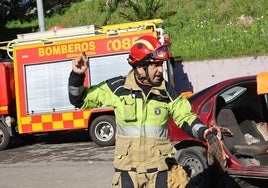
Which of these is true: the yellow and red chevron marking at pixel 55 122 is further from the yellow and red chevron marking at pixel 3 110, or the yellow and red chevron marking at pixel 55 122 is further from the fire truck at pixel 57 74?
the yellow and red chevron marking at pixel 3 110

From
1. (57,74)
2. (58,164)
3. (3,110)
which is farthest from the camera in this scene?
(3,110)

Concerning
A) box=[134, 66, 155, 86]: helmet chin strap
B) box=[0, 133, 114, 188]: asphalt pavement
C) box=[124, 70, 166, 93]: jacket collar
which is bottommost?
box=[0, 133, 114, 188]: asphalt pavement

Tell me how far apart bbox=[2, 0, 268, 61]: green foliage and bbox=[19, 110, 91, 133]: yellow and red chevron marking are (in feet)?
17.0

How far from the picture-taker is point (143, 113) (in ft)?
14.0

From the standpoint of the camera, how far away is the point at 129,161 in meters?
4.29

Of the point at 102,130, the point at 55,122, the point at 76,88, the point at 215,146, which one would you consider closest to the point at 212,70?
the point at 102,130

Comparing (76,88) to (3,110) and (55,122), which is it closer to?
(55,122)

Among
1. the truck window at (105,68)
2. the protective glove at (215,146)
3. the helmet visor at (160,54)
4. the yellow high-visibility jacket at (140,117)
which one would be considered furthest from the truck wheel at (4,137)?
the protective glove at (215,146)

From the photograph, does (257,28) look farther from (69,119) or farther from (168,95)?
(168,95)

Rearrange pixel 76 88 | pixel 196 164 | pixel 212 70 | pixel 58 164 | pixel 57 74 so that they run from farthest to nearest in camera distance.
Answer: pixel 212 70
pixel 57 74
pixel 58 164
pixel 196 164
pixel 76 88

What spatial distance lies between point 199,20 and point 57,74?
35.5 ft

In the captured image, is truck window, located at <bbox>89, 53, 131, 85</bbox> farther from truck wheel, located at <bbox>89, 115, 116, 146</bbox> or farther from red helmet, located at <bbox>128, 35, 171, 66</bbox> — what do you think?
red helmet, located at <bbox>128, 35, 171, 66</bbox>

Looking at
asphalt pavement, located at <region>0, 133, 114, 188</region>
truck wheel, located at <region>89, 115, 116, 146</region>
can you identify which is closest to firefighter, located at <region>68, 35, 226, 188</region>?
asphalt pavement, located at <region>0, 133, 114, 188</region>

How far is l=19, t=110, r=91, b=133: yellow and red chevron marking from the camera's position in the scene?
13.5 metres
